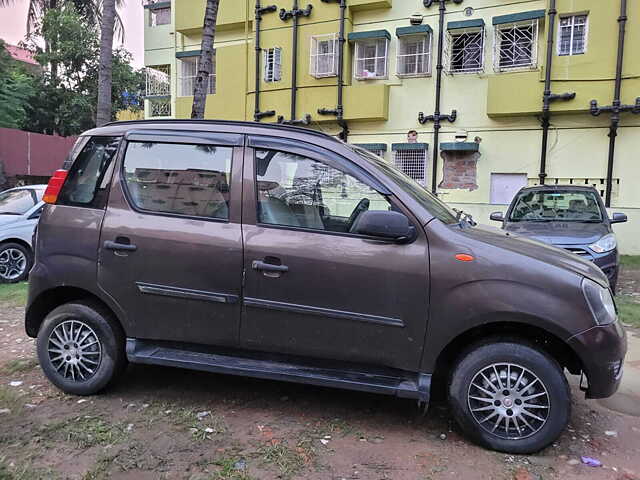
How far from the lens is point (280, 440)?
3240 mm

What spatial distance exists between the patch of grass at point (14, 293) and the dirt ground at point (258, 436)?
3.31 meters

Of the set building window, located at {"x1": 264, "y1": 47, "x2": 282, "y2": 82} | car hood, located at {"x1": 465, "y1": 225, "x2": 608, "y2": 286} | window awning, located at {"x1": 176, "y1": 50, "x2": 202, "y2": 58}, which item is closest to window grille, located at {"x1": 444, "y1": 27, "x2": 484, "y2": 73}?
building window, located at {"x1": 264, "y1": 47, "x2": 282, "y2": 82}

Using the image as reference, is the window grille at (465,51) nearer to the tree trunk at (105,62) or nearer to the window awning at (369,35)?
the window awning at (369,35)

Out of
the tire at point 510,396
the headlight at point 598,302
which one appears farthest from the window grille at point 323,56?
the tire at point 510,396

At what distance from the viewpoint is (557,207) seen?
7.97m

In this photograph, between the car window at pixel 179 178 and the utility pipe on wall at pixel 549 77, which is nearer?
the car window at pixel 179 178

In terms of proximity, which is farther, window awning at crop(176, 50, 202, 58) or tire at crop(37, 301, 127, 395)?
window awning at crop(176, 50, 202, 58)

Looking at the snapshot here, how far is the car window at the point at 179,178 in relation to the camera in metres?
3.56

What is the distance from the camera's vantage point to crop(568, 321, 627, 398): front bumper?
2984 millimetres

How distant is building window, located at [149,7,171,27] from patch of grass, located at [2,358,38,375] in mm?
17238

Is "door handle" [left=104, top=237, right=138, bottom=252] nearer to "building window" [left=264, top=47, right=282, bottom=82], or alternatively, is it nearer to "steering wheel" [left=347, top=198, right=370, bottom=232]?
"steering wheel" [left=347, top=198, right=370, bottom=232]

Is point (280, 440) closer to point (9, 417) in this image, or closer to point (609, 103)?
point (9, 417)

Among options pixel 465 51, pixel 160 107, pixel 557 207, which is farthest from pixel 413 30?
pixel 160 107

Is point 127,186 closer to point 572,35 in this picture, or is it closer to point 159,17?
point 572,35
